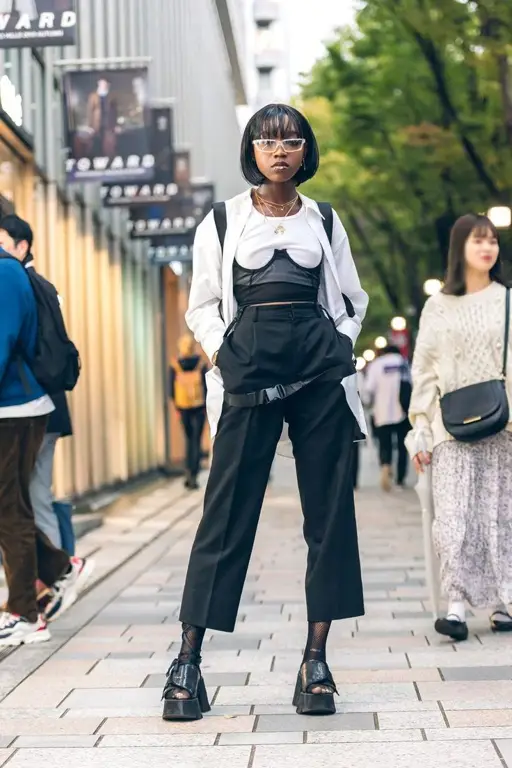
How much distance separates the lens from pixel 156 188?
16.2 metres

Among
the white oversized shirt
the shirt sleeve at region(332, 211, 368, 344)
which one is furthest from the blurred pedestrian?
the white oversized shirt

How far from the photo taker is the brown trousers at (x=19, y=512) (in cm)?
622

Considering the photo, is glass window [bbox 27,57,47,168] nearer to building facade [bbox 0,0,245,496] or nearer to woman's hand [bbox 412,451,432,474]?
building facade [bbox 0,0,245,496]

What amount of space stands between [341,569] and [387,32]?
54.8 ft

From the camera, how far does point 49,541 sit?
22.7 ft

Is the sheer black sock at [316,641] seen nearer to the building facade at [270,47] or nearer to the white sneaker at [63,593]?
the white sneaker at [63,593]

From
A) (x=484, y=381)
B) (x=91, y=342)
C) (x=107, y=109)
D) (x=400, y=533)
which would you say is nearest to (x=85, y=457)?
(x=91, y=342)

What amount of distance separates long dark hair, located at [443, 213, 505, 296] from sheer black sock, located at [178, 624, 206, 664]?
2.27 meters

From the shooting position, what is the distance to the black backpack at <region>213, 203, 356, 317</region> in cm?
482

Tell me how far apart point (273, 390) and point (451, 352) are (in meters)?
1.80

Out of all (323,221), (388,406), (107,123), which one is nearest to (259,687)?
(323,221)

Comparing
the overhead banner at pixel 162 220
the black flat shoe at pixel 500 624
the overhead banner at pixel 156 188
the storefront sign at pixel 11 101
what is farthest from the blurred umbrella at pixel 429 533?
the overhead banner at pixel 162 220

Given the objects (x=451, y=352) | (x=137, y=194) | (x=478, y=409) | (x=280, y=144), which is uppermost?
(x=137, y=194)

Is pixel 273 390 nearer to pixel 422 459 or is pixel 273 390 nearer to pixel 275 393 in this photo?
pixel 275 393
